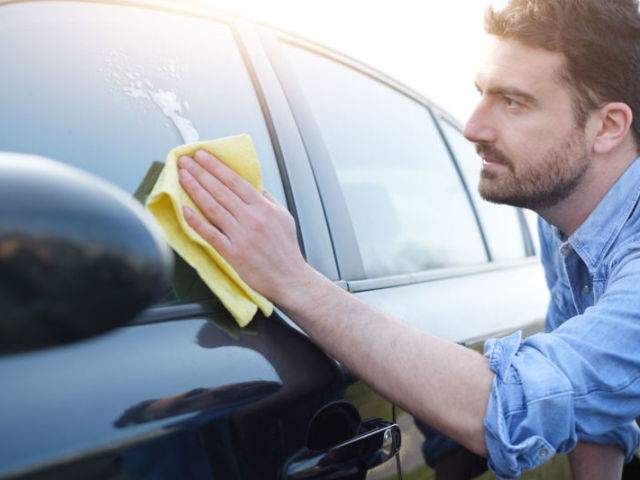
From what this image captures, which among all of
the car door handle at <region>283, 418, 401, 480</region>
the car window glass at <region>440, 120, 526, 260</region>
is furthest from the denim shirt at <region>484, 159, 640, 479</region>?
the car window glass at <region>440, 120, 526, 260</region>

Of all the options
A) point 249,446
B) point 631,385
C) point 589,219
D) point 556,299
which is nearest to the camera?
point 249,446

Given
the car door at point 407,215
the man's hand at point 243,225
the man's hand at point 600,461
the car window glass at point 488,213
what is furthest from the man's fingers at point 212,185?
the car window glass at point 488,213

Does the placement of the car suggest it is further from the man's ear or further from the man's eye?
the man's ear

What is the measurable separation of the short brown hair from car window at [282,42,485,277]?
16.3 inches

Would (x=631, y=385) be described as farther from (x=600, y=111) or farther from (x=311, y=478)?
(x=600, y=111)

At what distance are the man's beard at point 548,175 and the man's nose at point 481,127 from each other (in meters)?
0.04

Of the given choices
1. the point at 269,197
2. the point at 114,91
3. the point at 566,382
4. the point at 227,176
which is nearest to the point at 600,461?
the point at 566,382

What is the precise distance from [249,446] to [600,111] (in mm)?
1366

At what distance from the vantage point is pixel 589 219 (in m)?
1.87

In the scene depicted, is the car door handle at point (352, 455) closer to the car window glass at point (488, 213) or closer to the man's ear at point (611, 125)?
the man's ear at point (611, 125)

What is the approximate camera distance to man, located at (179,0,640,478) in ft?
4.33

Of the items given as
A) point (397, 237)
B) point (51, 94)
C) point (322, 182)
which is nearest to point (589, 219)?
point (397, 237)

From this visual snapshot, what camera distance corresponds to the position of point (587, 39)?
197 centimetres

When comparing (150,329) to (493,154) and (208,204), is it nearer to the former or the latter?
(208,204)
